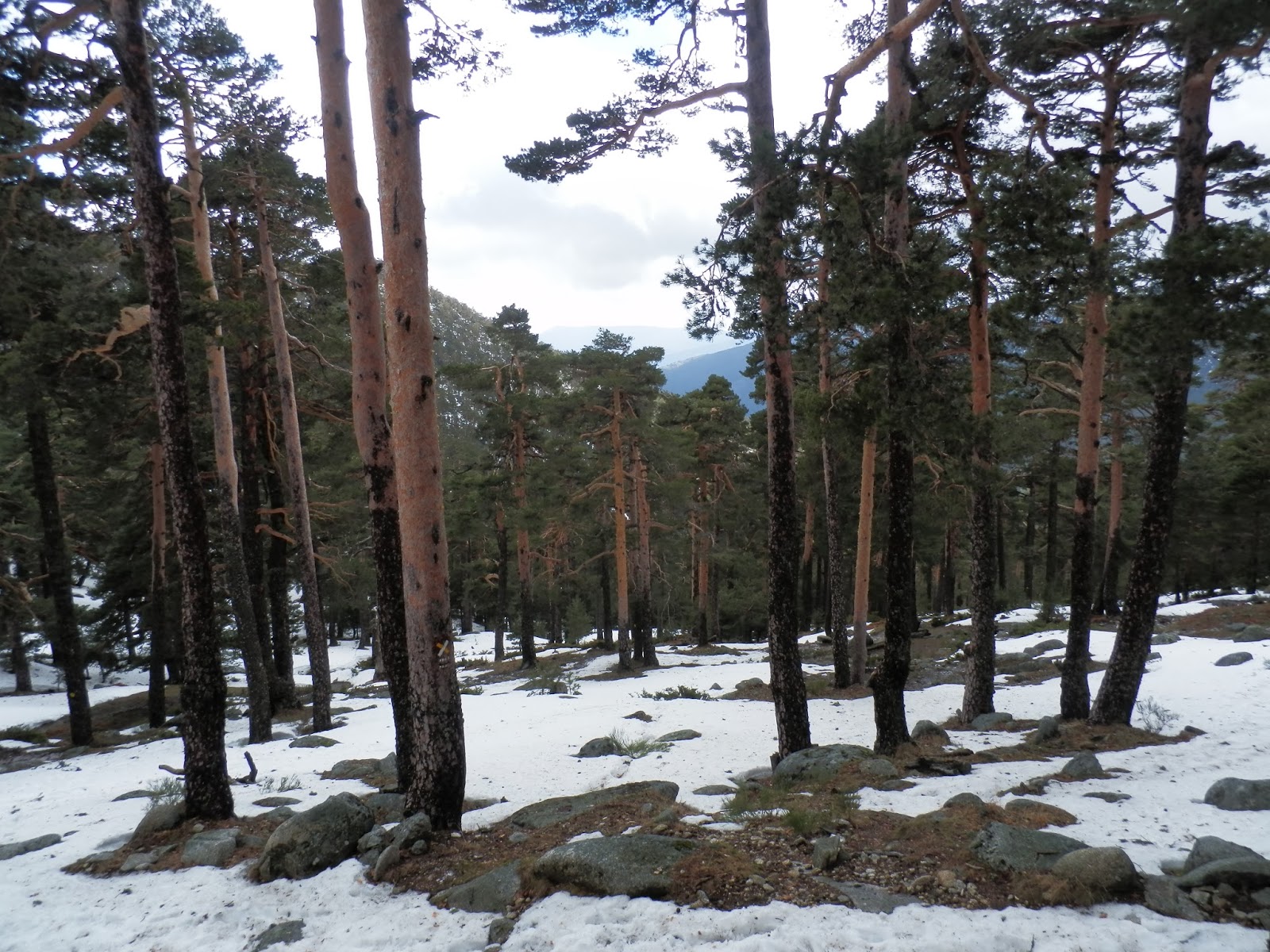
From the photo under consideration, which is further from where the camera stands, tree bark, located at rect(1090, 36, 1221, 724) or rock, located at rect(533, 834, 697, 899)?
tree bark, located at rect(1090, 36, 1221, 724)

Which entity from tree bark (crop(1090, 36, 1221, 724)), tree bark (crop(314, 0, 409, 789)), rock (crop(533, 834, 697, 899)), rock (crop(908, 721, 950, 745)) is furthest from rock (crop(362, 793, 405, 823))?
tree bark (crop(1090, 36, 1221, 724))

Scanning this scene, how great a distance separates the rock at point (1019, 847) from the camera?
4500mm

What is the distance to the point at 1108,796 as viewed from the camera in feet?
19.9

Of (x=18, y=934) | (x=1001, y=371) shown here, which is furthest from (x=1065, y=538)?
(x=18, y=934)

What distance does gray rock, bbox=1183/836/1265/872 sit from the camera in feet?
13.6

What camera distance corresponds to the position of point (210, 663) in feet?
22.8

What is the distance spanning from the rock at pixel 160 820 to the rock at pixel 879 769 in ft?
22.4

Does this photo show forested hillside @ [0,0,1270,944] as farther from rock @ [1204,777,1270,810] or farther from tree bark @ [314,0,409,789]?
rock @ [1204,777,1270,810]

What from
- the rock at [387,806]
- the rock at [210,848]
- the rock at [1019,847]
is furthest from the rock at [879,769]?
the rock at [210,848]

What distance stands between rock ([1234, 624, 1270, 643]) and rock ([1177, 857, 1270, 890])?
568 inches

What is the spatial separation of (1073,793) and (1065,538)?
39.3 meters

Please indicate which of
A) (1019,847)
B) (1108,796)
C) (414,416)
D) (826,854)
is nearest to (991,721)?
(1108,796)

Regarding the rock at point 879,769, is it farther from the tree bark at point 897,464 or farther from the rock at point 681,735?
the rock at point 681,735

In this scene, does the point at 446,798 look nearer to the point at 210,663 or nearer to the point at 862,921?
the point at 210,663
